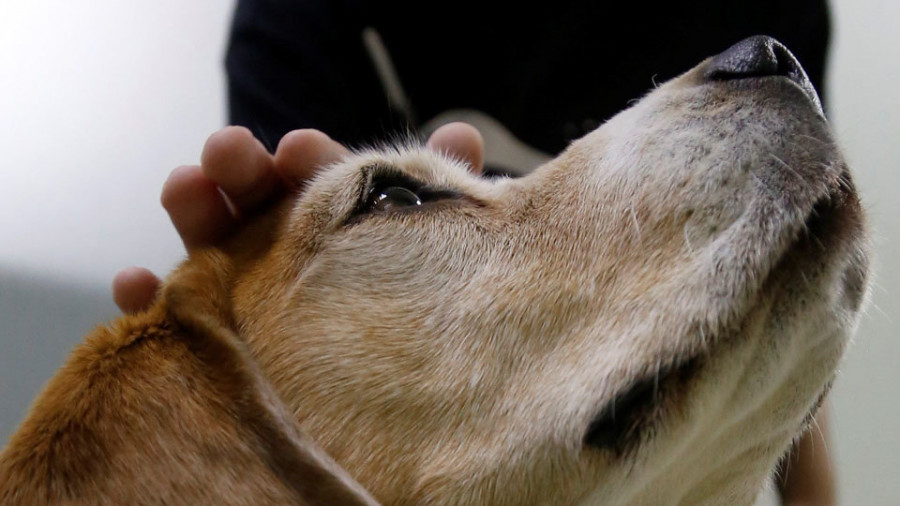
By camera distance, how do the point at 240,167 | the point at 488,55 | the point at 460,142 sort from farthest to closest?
the point at 488,55 → the point at 460,142 → the point at 240,167

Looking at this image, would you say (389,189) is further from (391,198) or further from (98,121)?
(98,121)

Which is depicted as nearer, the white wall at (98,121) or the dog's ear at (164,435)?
the dog's ear at (164,435)

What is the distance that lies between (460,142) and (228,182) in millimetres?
487

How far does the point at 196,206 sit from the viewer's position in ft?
3.94

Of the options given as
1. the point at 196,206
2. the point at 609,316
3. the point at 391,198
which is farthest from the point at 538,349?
the point at 196,206

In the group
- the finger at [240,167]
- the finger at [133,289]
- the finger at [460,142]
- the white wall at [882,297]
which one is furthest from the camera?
the white wall at [882,297]

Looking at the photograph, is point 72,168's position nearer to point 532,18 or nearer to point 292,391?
point 532,18

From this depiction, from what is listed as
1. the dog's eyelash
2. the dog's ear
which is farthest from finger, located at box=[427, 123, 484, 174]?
the dog's ear

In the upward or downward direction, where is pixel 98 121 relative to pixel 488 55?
upward

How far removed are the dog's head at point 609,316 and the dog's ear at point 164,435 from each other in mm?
87

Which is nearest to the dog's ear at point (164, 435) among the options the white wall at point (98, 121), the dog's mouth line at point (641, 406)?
the dog's mouth line at point (641, 406)

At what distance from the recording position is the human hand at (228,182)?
44.6 inches

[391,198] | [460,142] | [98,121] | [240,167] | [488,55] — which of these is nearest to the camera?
[391,198]

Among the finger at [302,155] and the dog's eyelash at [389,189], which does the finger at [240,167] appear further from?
the dog's eyelash at [389,189]
